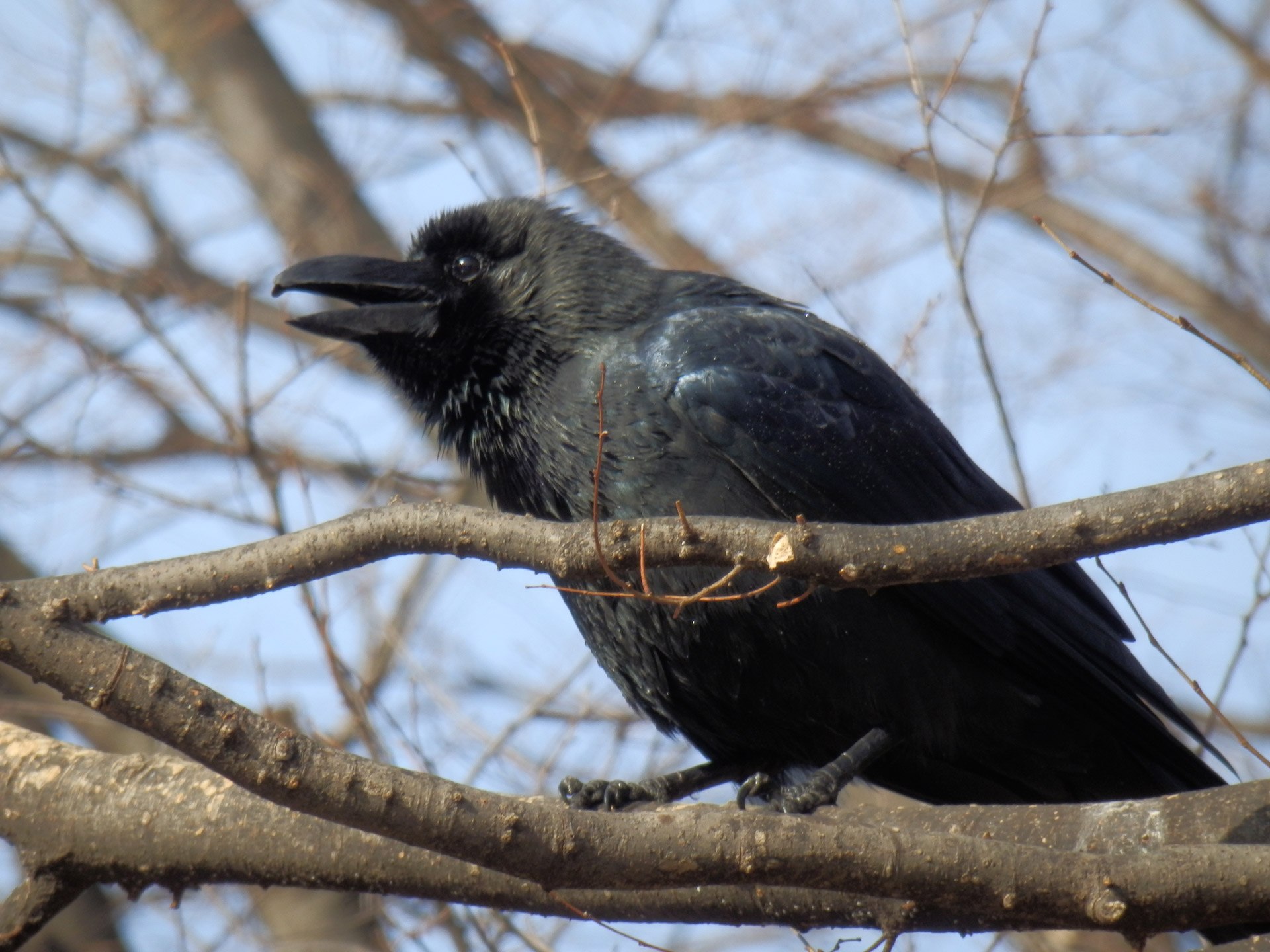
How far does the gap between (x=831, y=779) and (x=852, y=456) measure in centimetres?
105

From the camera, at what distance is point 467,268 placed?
5.02 meters

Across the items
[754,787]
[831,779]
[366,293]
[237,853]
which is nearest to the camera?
[237,853]

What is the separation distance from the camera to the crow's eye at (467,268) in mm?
5000

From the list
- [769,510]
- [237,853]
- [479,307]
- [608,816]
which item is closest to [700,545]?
[608,816]

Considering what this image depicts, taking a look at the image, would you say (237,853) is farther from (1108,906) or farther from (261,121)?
(261,121)

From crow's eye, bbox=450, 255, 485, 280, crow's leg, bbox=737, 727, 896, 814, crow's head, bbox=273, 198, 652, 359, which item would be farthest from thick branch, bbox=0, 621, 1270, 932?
crow's eye, bbox=450, 255, 485, 280

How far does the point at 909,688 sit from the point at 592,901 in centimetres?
124

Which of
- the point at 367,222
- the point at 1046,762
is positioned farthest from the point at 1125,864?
the point at 367,222

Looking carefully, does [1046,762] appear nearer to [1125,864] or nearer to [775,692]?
[775,692]

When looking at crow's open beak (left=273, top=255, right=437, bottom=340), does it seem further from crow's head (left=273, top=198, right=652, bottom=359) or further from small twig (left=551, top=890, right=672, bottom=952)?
small twig (left=551, top=890, right=672, bottom=952)

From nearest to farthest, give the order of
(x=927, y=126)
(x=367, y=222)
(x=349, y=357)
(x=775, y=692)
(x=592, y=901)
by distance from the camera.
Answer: (x=592, y=901)
(x=775, y=692)
(x=927, y=126)
(x=349, y=357)
(x=367, y=222)

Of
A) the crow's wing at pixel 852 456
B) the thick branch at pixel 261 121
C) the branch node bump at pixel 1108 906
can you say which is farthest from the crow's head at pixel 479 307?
the thick branch at pixel 261 121

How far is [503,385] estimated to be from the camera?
4574 millimetres

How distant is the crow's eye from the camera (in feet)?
16.4
